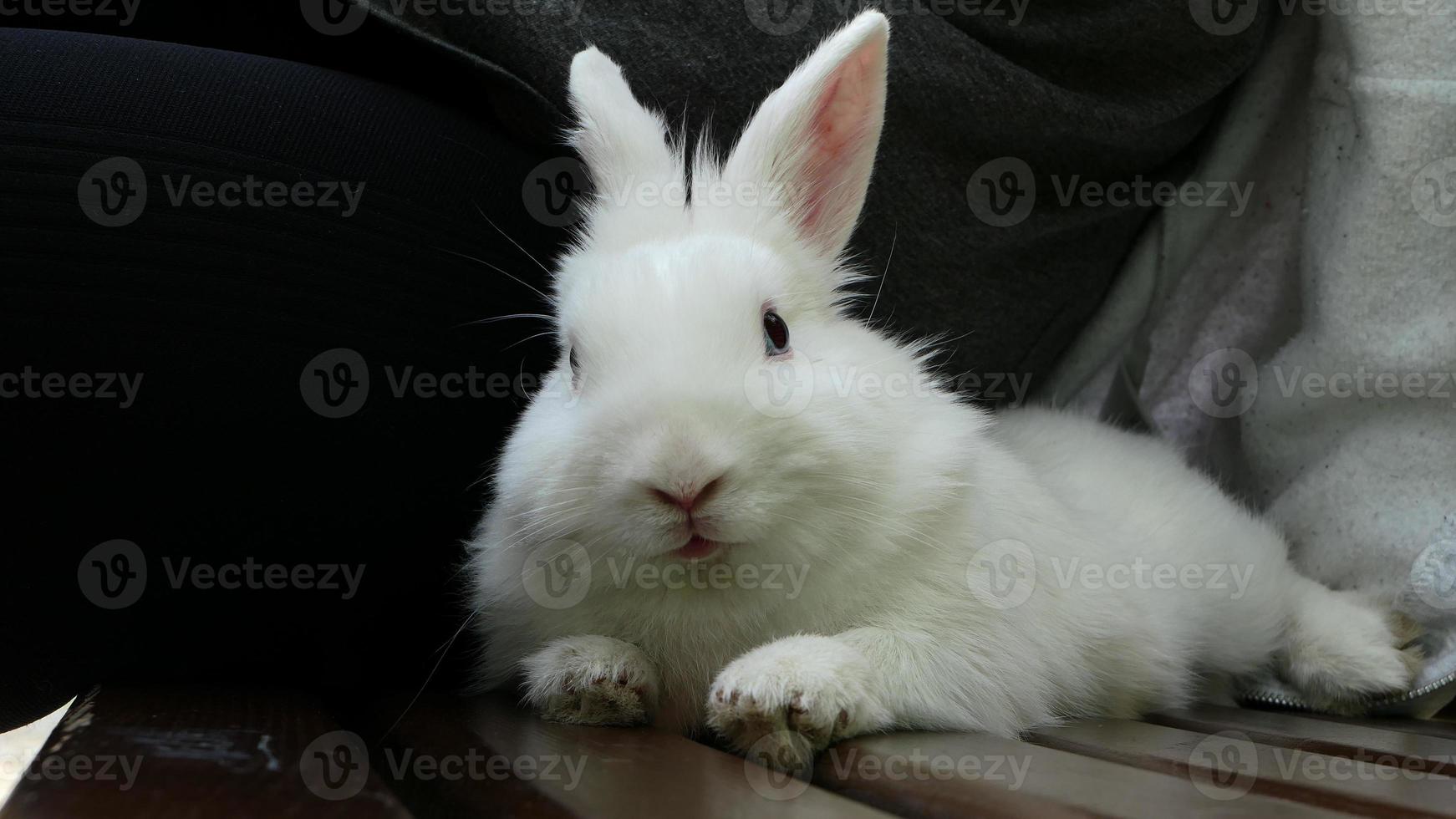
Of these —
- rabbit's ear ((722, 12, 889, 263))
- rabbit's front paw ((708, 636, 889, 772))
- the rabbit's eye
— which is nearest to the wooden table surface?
rabbit's front paw ((708, 636, 889, 772))

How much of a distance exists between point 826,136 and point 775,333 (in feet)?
1.07

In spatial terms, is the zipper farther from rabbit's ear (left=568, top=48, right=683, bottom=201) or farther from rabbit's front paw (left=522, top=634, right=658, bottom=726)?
rabbit's ear (left=568, top=48, right=683, bottom=201)

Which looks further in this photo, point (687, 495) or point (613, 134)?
point (613, 134)

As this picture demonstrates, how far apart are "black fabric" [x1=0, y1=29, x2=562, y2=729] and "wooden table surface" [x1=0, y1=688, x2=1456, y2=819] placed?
14 centimetres

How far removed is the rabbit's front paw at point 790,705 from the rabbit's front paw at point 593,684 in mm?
143

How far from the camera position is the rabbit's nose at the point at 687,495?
3.46ft

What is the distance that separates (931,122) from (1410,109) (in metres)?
0.69

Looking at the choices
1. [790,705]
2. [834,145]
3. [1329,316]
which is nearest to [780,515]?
[790,705]

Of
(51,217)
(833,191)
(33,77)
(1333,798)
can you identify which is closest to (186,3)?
(33,77)

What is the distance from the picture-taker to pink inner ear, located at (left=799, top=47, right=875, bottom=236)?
1.43 metres

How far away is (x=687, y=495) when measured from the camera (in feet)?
3.46

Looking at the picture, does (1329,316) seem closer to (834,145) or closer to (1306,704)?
(1306,704)

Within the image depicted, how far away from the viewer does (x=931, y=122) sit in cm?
164

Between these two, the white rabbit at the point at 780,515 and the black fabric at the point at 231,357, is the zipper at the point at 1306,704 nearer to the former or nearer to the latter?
the white rabbit at the point at 780,515
